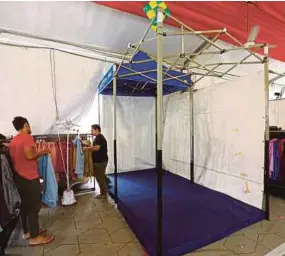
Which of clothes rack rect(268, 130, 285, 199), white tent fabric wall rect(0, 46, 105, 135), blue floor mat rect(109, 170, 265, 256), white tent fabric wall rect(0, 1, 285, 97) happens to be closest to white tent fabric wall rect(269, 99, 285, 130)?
clothes rack rect(268, 130, 285, 199)

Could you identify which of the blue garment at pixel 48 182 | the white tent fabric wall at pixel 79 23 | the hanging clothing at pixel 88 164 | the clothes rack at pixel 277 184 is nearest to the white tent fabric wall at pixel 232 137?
the clothes rack at pixel 277 184

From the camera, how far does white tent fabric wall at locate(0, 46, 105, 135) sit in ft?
11.8

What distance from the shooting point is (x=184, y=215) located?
3.00m

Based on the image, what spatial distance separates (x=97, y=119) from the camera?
505 centimetres

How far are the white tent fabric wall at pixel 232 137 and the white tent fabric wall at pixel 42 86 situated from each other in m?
2.44

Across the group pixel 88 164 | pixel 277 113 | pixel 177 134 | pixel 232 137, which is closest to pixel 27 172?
pixel 88 164

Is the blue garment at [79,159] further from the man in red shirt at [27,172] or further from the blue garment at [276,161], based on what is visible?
the blue garment at [276,161]

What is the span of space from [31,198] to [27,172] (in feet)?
1.02

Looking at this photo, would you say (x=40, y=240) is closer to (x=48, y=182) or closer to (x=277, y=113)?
(x=48, y=182)

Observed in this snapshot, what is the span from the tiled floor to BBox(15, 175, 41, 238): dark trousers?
0.80 feet

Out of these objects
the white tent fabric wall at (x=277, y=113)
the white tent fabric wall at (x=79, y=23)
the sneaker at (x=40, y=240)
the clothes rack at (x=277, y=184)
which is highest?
the white tent fabric wall at (x=79, y=23)

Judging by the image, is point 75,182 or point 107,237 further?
point 75,182

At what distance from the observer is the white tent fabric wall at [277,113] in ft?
17.0

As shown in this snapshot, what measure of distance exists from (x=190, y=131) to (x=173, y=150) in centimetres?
100
